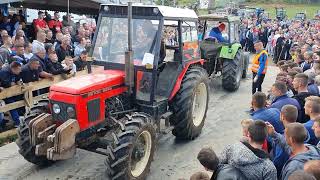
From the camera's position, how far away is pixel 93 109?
5.22 metres

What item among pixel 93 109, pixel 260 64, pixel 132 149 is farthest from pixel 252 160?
pixel 260 64

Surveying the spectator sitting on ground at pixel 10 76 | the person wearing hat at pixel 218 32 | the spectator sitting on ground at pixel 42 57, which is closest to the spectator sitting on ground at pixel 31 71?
the spectator sitting on ground at pixel 10 76

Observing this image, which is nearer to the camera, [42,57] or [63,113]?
[63,113]

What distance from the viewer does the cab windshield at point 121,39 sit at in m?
5.92

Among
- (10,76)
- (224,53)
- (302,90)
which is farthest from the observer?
(224,53)

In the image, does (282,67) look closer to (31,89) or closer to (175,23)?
(175,23)

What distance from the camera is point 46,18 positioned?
43.5ft

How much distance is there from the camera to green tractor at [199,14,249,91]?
34.6 feet

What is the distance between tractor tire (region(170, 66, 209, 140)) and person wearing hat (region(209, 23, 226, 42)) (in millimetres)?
4256

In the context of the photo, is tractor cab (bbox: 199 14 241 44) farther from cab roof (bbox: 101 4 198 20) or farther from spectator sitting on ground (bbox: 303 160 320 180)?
spectator sitting on ground (bbox: 303 160 320 180)

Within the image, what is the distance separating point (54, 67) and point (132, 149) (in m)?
3.88

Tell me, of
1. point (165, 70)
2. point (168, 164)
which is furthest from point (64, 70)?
point (168, 164)

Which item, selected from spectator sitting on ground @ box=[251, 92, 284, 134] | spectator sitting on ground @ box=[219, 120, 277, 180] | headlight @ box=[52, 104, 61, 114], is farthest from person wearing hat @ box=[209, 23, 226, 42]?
spectator sitting on ground @ box=[219, 120, 277, 180]

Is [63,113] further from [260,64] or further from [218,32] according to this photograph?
[218,32]
